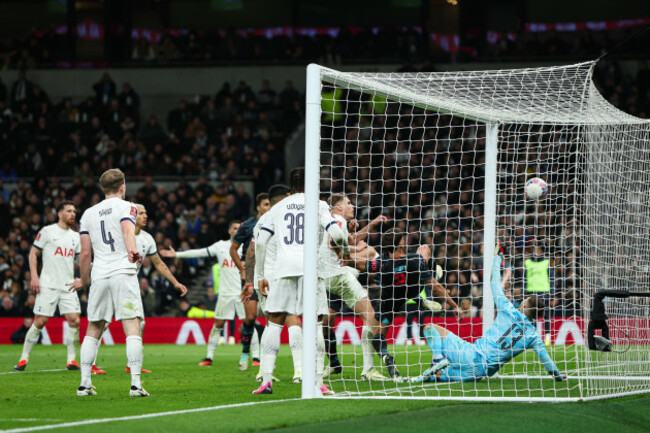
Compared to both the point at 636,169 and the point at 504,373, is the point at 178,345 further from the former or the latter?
the point at 636,169

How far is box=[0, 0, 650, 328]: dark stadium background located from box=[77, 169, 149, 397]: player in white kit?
45.7ft

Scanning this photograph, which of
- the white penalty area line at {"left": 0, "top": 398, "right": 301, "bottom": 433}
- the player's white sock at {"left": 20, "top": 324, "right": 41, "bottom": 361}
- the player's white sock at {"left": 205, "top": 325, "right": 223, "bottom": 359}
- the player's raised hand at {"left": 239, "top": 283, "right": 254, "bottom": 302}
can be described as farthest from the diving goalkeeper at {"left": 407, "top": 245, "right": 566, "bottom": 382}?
the player's white sock at {"left": 20, "top": 324, "right": 41, "bottom": 361}

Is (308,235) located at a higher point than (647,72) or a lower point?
lower

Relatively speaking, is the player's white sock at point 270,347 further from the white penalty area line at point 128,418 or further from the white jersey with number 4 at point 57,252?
the white jersey with number 4 at point 57,252

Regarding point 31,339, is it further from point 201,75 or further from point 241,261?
point 201,75

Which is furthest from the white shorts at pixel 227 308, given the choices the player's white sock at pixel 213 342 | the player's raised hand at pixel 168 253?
the player's raised hand at pixel 168 253

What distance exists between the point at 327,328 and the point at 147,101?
64.0ft

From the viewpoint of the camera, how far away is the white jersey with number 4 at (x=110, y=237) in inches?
349

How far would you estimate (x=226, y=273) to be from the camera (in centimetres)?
1575

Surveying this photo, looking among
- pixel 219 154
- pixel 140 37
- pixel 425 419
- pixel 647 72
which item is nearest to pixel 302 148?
pixel 219 154

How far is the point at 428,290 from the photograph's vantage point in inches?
760

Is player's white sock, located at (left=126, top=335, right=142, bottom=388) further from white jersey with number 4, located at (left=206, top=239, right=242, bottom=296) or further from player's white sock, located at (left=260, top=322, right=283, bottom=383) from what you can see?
white jersey with number 4, located at (left=206, top=239, right=242, bottom=296)

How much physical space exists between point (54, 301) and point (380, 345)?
18.9 ft

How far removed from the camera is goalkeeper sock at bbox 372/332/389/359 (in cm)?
1086
